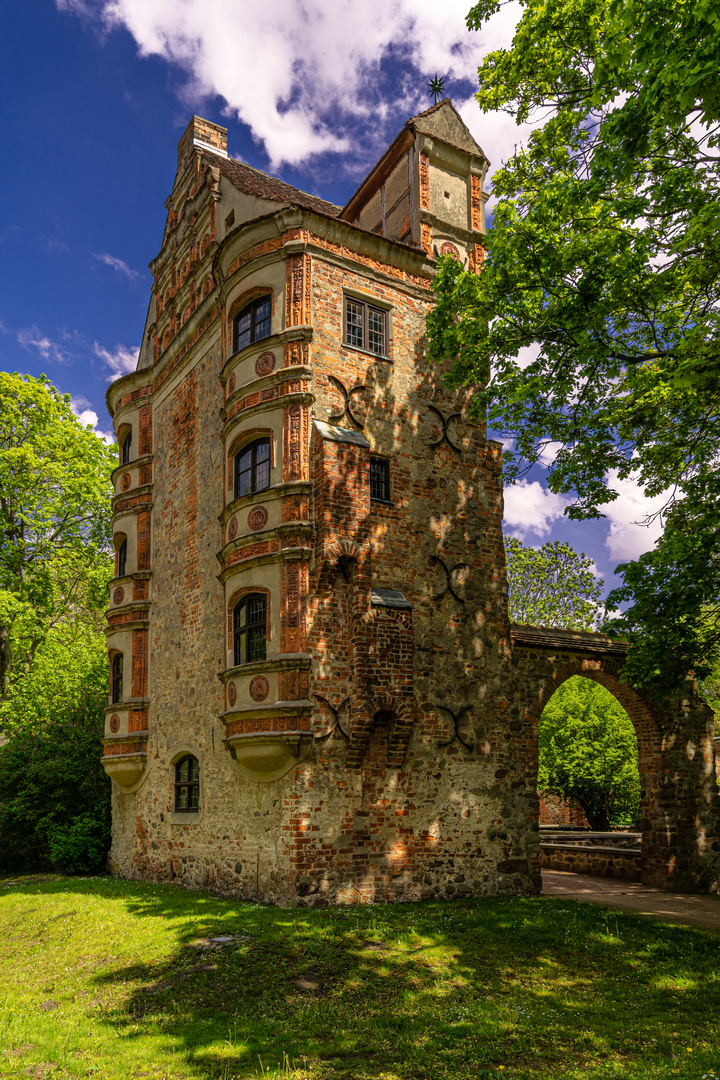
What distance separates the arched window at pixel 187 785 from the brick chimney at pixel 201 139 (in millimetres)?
17043

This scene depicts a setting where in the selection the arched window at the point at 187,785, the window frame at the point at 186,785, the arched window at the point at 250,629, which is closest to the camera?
the arched window at the point at 250,629

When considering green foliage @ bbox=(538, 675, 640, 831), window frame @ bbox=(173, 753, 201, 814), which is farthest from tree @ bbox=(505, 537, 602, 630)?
window frame @ bbox=(173, 753, 201, 814)

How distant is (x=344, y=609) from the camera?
49.2ft

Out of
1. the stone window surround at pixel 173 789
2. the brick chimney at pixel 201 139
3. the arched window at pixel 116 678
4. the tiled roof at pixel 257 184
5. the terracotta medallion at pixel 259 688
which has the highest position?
the brick chimney at pixel 201 139

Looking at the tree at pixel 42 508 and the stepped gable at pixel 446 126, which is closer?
the stepped gable at pixel 446 126

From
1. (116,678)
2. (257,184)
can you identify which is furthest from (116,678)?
(257,184)

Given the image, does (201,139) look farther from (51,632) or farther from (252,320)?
(51,632)

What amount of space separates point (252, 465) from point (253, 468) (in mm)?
87

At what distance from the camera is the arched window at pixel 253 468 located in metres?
16.3

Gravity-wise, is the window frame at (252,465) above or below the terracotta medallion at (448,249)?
below

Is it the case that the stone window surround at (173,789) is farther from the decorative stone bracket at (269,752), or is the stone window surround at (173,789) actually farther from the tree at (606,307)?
the tree at (606,307)

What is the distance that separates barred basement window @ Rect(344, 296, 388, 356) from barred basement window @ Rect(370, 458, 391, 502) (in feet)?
7.92

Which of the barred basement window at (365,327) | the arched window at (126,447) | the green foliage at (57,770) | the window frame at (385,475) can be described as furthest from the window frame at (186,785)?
the barred basement window at (365,327)

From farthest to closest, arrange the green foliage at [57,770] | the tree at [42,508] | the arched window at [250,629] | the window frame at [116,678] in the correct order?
the tree at [42,508], the green foliage at [57,770], the window frame at [116,678], the arched window at [250,629]
